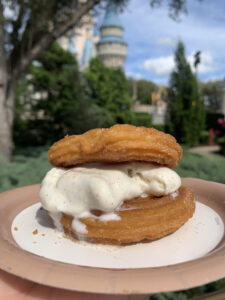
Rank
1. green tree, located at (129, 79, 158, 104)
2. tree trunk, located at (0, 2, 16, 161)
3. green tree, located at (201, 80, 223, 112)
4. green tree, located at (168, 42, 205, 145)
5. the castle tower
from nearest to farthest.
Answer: tree trunk, located at (0, 2, 16, 161)
green tree, located at (168, 42, 205, 145)
the castle tower
green tree, located at (201, 80, 223, 112)
green tree, located at (129, 79, 158, 104)

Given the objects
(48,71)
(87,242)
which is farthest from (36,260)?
(48,71)

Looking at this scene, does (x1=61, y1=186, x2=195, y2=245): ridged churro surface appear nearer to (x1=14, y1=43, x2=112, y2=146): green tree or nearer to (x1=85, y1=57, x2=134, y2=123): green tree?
(x1=14, y1=43, x2=112, y2=146): green tree

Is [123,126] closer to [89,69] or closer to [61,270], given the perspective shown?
[61,270]

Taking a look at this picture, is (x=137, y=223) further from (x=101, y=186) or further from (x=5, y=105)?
(x=5, y=105)

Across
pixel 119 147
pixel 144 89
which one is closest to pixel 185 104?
pixel 119 147

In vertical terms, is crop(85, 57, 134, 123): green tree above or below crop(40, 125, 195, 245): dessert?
above

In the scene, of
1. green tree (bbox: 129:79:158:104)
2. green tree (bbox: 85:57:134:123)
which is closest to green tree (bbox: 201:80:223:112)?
A: green tree (bbox: 129:79:158:104)
